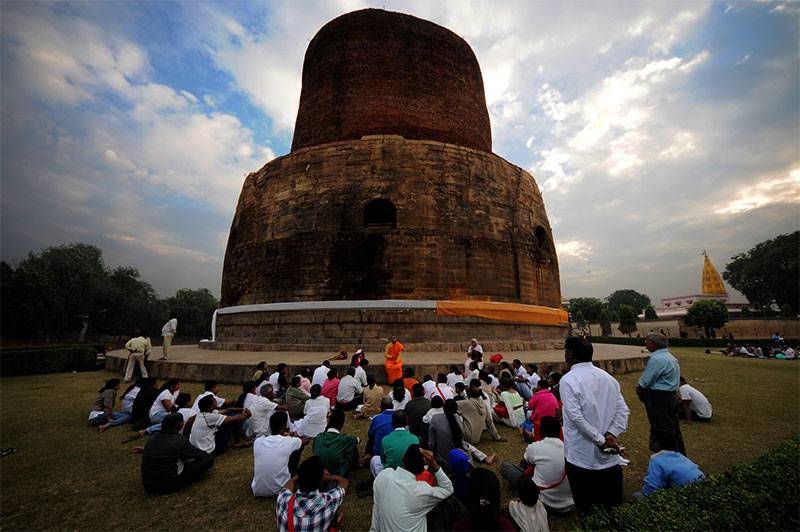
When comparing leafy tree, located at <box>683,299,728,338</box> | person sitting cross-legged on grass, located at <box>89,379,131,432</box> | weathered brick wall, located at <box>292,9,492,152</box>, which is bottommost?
person sitting cross-legged on grass, located at <box>89,379,131,432</box>

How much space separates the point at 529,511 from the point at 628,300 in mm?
101984

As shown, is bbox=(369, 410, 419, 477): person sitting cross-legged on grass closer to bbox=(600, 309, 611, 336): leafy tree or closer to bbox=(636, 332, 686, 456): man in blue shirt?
bbox=(636, 332, 686, 456): man in blue shirt

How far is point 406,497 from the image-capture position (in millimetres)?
2391

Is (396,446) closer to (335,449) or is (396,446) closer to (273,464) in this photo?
(335,449)

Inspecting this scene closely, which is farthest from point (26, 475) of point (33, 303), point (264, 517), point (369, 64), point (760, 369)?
point (33, 303)

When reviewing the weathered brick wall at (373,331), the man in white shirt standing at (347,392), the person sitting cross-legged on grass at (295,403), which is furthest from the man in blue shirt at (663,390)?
the weathered brick wall at (373,331)

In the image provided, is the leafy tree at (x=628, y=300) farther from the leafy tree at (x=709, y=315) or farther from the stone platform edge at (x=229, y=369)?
the stone platform edge at (x=229, y=369)

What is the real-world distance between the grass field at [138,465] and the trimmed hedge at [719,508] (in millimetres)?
992

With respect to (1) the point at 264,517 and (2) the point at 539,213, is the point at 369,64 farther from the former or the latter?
(1) the point at 264,517

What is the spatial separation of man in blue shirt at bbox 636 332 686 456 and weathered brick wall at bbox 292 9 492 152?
40.9 ft

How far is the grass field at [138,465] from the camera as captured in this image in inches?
120

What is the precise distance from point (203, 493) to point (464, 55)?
18558 millimetres

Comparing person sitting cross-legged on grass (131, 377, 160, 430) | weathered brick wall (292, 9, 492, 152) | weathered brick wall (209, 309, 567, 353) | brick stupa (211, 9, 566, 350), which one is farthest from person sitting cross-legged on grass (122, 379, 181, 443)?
weathered brick wall (292, 9, 492, 152)

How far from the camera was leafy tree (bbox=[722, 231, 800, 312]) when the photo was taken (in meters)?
36.8
